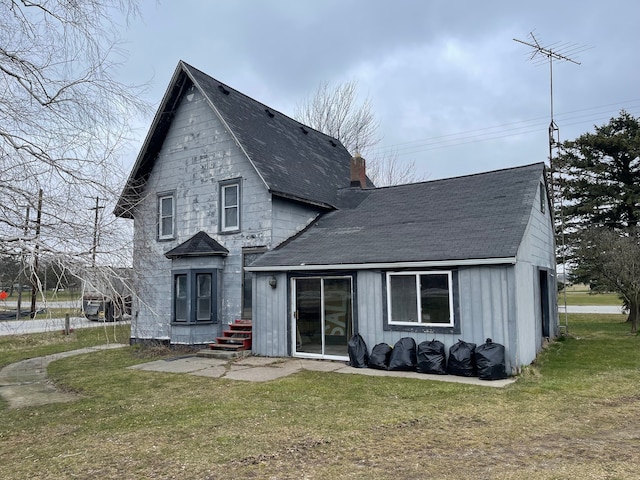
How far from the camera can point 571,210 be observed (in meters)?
25.9

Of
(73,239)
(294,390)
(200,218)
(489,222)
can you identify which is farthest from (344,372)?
(200,218)

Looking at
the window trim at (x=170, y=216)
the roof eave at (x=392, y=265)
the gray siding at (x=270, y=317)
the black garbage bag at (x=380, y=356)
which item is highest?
the window trim at (x=170, y=216)

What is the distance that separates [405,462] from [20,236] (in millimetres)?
4611

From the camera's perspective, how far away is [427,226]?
38.5 ft

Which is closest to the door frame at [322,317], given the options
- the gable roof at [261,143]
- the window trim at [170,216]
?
the gable roof at [261,143]

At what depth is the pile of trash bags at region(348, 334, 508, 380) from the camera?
8.85m

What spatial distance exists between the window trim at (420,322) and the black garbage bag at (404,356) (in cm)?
32

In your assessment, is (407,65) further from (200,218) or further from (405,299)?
(405,299)

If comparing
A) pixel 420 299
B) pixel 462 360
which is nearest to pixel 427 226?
pixel 420 299

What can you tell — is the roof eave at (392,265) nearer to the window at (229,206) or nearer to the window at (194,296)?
the window at (194,296)

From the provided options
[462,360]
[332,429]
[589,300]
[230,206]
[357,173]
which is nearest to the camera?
[332,429]

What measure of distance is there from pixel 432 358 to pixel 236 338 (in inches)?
224

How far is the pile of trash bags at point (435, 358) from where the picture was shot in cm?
885

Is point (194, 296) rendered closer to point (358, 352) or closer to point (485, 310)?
point (358, 352)
